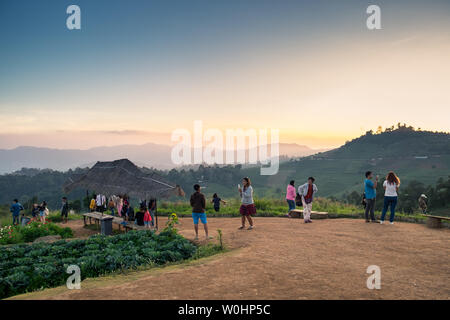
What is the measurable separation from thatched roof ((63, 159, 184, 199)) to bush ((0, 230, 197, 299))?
2.31 m

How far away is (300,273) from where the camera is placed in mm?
5488

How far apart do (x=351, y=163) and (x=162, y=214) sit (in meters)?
96.0

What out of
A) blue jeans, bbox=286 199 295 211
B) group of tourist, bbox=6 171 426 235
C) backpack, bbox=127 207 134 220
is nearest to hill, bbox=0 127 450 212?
blue jeans, bbox=286 199 295 211

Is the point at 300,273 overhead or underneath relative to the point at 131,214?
underneath

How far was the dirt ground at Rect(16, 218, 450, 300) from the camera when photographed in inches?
184

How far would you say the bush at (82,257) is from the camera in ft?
21.4

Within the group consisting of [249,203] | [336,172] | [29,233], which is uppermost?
[336,172]

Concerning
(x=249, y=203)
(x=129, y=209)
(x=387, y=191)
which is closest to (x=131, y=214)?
(x=129, y=209)

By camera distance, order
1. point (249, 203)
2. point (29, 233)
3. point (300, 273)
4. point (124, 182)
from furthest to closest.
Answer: point (124, 182) < point (29, 233) < point (249, 203) < point (300, 273)

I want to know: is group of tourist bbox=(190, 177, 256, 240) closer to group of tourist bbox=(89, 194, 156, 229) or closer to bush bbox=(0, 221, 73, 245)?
group of tourist bbox=(89, 194, 156, 229)

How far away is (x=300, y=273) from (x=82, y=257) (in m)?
5.33

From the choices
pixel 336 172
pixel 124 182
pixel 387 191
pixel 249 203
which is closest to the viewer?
pixel 249 203

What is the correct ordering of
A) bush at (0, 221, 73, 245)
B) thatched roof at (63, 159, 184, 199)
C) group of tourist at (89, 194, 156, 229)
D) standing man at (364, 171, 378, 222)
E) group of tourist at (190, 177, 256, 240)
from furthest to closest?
group of tourist at (89, 194, 156, 229) < thatched roof at (63, 159, 184, 199) < bush at (0, 221, 73, 245) < standing man at (364, 171, 378, 222) < group of tourist at (190, 177, 256, 240)

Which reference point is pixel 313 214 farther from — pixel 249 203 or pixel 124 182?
pixel 124 182
